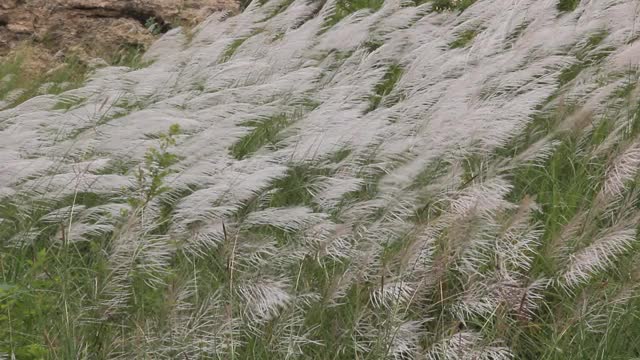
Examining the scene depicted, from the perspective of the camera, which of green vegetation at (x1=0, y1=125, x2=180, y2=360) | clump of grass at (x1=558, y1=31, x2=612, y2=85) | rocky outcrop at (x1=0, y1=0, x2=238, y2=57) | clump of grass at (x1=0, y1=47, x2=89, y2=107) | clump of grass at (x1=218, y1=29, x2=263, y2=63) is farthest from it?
rocky outcrop at (x1=0, y1=0, x2=238, y2=57)

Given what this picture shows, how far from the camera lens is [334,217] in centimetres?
371

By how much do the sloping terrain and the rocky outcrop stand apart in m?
2.29

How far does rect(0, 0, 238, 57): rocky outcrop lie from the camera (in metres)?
6.96

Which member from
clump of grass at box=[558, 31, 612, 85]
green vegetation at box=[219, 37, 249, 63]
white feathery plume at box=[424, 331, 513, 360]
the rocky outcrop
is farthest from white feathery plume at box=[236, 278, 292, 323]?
the rocky outcrop

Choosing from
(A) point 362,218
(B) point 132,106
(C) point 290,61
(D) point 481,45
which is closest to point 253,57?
(C) point 290,61

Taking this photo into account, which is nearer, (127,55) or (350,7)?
(127,55)

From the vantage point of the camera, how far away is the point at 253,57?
16.5ft

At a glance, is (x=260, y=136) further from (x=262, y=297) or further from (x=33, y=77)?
(x=33, y=77)

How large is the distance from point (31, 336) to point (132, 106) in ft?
7.17

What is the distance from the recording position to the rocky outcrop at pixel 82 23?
22.8ft

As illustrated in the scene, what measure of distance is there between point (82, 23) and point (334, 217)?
12.9 feet

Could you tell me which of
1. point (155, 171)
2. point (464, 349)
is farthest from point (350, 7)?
point (464, 349)

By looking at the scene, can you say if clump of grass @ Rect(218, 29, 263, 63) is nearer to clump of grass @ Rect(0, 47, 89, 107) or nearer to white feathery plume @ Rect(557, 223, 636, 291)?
clump of grass @ Rect(0, 47, 89, 107)

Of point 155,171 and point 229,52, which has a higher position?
point 155,171
